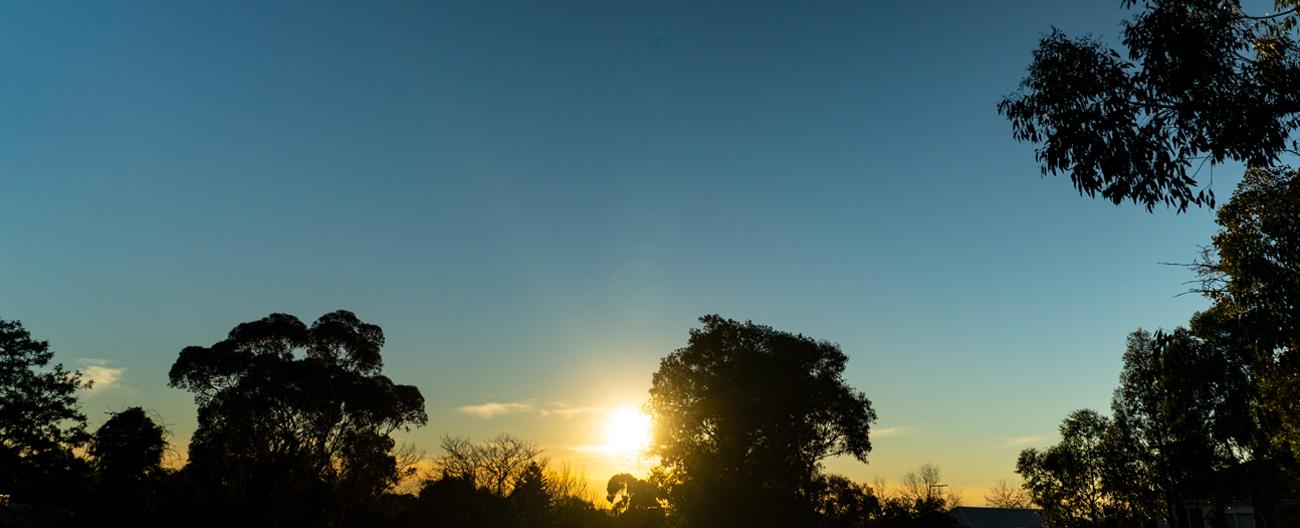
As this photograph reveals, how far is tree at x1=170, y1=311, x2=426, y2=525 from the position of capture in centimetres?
3347

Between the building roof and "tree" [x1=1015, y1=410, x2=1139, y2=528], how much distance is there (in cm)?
3470

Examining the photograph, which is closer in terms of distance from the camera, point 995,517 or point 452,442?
point 452,442

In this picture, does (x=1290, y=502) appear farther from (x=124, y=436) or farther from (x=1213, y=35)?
(x=124, y=436)

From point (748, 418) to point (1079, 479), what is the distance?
75.0 ft

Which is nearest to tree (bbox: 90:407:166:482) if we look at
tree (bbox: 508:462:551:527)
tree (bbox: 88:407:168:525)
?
tree (bbox: 88:407:168:525)

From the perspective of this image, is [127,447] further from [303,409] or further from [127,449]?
[303,409]

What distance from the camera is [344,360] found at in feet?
140

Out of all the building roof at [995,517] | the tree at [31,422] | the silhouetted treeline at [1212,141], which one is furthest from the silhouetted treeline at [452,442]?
the building roof at [995,517]

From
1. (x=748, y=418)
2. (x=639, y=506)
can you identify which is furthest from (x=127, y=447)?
(x=748, y=418)

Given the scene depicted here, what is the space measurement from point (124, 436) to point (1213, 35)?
57.3 metres

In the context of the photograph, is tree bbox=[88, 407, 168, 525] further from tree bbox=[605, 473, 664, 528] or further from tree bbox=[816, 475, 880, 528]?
tree bbox=[816, 475, 880, 528]

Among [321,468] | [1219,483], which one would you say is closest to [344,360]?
[321,468]

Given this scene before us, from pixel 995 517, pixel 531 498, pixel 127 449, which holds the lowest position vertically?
pixel 995 517

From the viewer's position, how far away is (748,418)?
4028cm
